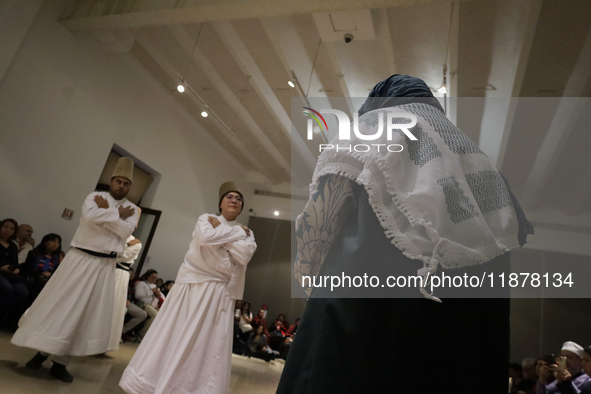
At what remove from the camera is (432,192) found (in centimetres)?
83

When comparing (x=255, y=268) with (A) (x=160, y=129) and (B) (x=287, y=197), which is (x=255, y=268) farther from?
(A) (x=160, y=129)

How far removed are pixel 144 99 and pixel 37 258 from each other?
3678 millimetres

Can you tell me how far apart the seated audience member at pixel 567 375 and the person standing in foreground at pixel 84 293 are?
131 inches

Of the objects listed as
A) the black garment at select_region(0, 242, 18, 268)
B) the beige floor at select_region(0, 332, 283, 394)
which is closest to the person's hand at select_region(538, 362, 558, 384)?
the beige floor at select_region(0, 332, 283, 394)

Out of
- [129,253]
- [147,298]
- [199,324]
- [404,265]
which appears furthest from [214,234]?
[147,298]

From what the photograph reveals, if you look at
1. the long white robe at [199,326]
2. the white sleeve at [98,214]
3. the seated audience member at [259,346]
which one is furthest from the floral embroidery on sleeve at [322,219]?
the seated audience member at [259,346]

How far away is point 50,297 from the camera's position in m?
2.48

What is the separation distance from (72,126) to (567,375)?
20.6ft

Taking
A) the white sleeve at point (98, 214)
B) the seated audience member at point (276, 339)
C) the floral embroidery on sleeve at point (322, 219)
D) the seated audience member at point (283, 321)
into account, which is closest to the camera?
the floral embroidery on sleeve at point (322, 219)

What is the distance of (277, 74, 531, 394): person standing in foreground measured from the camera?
0.77 metres

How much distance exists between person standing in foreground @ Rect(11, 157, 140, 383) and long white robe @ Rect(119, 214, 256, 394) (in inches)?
20.9

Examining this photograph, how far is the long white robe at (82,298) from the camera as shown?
238 cm

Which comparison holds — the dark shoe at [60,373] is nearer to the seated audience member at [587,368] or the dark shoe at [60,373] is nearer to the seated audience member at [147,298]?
the seated audience member at [587,368]

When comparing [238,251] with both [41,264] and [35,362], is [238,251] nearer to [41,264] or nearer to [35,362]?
[35,362]
